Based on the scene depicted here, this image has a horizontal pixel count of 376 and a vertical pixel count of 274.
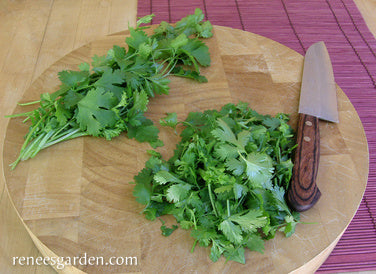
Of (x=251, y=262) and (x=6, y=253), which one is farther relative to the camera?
(x=6, y=253)

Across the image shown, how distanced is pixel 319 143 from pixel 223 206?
39cm

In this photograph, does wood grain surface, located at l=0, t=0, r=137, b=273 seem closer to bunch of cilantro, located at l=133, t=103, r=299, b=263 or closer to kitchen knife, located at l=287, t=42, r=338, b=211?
bunch of cilantro, located at l=133, t=103, r=299, b=263

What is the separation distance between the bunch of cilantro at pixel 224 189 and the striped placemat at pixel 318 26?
85 centimetres

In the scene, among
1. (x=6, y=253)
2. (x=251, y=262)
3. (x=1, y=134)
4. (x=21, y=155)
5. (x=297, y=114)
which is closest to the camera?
(x=251, y=262)

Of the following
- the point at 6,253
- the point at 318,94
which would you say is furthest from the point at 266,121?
the point at 6,253

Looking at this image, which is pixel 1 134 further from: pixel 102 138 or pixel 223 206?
pixel 223 206

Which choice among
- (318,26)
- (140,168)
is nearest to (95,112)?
(140,168)

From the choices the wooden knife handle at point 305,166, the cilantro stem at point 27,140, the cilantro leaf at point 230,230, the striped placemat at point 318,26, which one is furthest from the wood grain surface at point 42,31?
the wooden knife handle at point 305,166

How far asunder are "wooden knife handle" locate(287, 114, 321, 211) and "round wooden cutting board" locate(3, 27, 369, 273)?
5 cm

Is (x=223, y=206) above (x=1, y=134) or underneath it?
above

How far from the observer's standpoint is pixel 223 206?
1.04 metres

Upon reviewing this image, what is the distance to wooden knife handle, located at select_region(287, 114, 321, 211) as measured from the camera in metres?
1.06

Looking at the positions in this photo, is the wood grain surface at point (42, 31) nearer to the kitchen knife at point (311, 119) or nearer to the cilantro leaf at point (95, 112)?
the cilantro leaf at point (95, 112)

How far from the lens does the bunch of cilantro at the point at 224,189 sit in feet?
3.27
